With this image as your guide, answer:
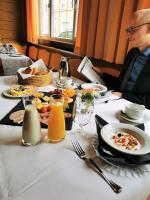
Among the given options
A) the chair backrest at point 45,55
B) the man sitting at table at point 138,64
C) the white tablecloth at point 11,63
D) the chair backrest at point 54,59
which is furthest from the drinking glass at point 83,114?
the chair backrest at point 45,55

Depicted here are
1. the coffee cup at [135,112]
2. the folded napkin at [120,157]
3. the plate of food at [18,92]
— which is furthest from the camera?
the plate of food at [18,92]

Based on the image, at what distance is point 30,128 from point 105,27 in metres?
1.84

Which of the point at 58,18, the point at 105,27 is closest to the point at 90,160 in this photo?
the point at 105,27

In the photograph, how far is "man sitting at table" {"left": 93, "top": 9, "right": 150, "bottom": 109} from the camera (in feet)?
4.60

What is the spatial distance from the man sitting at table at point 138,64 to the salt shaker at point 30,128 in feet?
2.83

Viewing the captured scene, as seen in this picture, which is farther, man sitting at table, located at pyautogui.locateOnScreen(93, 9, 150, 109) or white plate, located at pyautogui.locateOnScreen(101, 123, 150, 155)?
man sitting at table, located at pyautogui.locateOnScreen(93, 9, 150, 109)

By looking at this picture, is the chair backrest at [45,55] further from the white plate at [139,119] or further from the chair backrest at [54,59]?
the white plate at [139,119]

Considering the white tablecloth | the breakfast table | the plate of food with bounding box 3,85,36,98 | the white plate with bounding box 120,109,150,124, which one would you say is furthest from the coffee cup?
the white tablecloth

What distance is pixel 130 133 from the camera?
0.80m

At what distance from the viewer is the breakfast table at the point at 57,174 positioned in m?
0.51

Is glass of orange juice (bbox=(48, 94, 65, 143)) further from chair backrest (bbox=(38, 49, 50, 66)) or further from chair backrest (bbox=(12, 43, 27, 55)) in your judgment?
chair backrest (bbox=(12, 43, 27, 55))

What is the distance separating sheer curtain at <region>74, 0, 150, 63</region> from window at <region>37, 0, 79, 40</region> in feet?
2.03

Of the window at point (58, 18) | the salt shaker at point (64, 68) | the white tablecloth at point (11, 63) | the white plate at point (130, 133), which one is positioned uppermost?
the window at point (58, 18)

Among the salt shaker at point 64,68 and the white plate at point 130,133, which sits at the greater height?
the salt shaker at point 64,68
